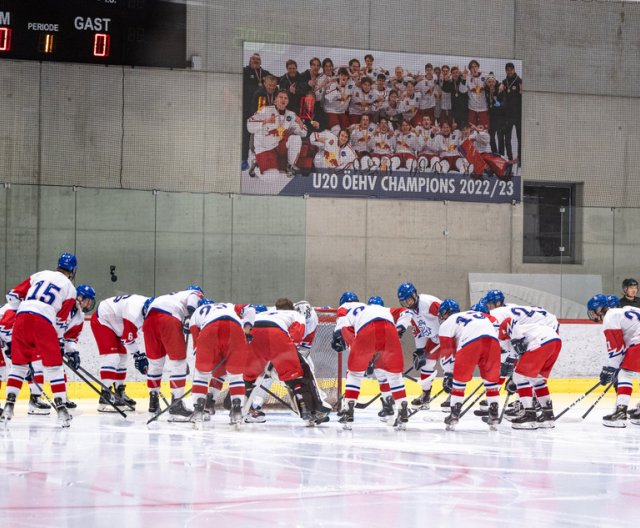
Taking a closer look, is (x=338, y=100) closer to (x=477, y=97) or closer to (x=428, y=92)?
(x=428, y=92)

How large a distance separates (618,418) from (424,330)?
70.0 inches

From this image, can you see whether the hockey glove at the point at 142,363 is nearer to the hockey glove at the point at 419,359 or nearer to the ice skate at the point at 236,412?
the ice skate at the point at 236,412

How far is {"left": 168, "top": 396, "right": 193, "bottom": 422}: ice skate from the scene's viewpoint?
301 inches

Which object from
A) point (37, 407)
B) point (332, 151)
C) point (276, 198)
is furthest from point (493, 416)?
point (332, 151)

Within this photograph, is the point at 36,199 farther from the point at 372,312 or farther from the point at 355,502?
the point at 355,502

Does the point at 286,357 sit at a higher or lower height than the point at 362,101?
lower

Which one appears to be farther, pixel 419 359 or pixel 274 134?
pixel 274 134

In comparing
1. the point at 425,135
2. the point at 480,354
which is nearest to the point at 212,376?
the point at 480,354

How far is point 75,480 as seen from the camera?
4887 millimetres

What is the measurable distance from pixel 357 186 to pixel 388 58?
1750 mm

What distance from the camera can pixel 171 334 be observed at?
7.85 m

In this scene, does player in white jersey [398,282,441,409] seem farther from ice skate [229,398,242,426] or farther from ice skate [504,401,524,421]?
ice skate [229,398,242,426]

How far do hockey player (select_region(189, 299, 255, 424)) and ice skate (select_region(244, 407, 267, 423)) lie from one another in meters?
0.38

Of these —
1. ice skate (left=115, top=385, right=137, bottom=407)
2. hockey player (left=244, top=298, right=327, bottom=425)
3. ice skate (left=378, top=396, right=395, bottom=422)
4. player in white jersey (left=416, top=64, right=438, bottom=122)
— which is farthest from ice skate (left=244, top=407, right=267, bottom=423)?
player in white jersey (left=416, top=64, right=438, bottom=122)
